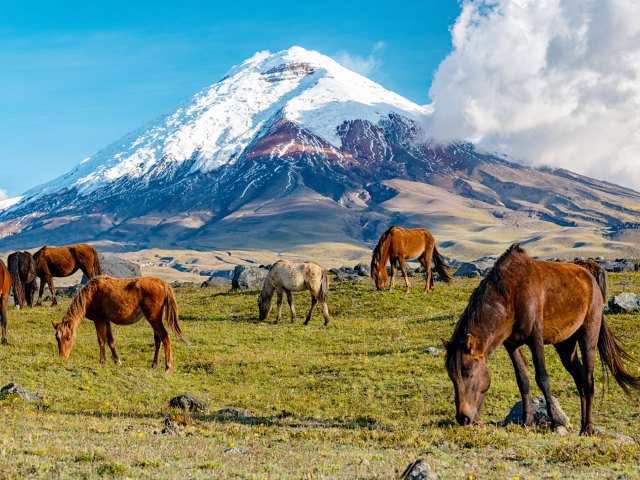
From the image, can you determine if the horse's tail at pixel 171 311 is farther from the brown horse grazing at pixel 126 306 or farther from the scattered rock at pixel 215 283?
the scattered rock at pixel 215 283

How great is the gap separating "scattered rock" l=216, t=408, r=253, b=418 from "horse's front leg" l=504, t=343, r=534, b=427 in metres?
6.57

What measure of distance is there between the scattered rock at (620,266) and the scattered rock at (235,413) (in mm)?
40399

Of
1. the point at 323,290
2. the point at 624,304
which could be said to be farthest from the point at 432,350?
the point at 624,304

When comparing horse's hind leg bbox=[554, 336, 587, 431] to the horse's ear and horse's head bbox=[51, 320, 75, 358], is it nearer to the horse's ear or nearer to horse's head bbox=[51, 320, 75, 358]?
the horse's ear

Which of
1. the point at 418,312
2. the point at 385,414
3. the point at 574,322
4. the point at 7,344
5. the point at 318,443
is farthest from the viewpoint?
the point at 418,312

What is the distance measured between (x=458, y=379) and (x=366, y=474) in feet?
10.0

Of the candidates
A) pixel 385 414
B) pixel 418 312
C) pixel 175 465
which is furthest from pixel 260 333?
pixel 175 465

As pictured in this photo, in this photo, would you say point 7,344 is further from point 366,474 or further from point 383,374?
point 366,474

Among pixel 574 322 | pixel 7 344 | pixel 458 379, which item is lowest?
pixel 7 344

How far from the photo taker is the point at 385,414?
55.4ft

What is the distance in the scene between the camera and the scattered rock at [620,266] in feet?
162

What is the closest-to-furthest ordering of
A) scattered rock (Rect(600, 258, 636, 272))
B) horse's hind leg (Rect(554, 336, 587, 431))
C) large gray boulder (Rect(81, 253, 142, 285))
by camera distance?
horse's hind leg (Rect(554, 336, 587, 431))
scattered rock (Rect(600, 258, 636, 272))
large gray boulder (Rect(81, 253, 142, 285))

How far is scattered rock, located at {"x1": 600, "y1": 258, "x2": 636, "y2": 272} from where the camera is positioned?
49.5 meters

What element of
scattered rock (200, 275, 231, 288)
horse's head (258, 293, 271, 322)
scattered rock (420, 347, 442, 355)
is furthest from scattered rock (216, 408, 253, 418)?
scattered rock (200, 275, 231, 288)
